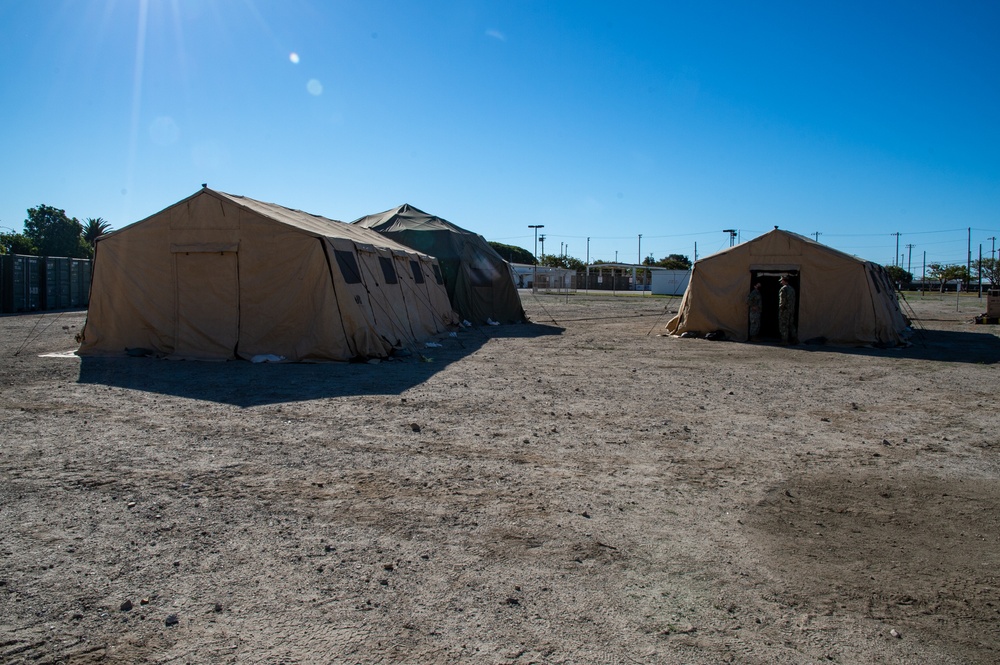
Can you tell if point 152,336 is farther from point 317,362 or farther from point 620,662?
point 620,662

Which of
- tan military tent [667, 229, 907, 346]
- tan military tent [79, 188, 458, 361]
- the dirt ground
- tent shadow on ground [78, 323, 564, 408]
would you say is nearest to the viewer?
the dirt ground

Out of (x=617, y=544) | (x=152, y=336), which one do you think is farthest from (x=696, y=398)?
(x=152, y=336)

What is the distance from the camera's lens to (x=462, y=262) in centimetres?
2045

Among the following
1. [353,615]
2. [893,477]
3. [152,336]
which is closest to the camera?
[353,615]

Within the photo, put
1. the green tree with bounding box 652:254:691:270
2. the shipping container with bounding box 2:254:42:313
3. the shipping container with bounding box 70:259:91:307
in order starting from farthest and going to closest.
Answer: the green tree with bounding box 652:254:691:270, the shipping container with bounding box 70:259:91:307, the shipping container with bounding box 2:254:42:313

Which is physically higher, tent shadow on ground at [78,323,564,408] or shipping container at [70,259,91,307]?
shipping container at [70,259,91,307]

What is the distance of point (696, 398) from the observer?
Answer: 27.3ft

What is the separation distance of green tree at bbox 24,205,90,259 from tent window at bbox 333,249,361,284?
45.5m

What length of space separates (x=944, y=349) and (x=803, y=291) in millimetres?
3143

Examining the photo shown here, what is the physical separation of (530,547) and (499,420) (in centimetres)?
319

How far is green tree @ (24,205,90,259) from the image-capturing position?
161ft

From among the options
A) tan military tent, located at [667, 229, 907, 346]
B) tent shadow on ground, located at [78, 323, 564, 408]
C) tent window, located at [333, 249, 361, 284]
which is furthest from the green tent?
tent shadow on ground, located at [78, 323, 564, 408]

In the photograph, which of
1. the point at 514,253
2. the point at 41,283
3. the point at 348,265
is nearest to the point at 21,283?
the point at 41,283

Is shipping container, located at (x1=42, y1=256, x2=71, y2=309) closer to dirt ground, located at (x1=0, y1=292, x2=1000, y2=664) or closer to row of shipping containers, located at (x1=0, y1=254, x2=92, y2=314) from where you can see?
row of shipping containers, located at (x1=0, y1=254, x2=92, y2=314)
